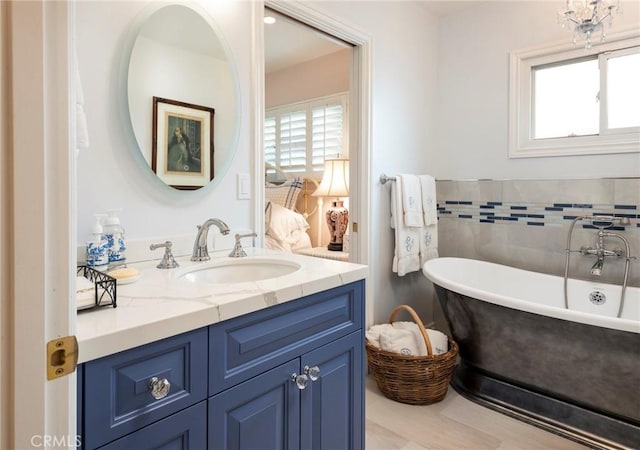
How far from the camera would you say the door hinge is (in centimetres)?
53

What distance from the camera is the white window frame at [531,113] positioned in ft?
8.13

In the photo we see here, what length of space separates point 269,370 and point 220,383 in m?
0.16

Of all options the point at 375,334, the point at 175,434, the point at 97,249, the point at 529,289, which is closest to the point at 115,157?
the point at 97,249

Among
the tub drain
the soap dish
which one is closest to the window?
the tub drain

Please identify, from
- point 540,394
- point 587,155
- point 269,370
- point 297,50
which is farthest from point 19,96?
point 297,50

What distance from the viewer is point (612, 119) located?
8.43ft

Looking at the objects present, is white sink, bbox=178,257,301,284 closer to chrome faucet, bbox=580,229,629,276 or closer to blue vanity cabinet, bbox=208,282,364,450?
blue vanity cabinet, bbox=208,282,364,450

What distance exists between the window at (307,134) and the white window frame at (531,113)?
147 cm

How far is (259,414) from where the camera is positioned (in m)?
1.06

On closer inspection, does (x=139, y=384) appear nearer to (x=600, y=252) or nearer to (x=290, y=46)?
(x=600, y=252)

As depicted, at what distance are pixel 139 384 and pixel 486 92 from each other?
9.97 ft

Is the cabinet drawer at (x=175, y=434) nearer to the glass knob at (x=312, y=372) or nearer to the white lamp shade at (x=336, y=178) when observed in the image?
the glass knob at (x=312, y=372)

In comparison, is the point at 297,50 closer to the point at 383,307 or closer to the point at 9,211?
the point at 383,307

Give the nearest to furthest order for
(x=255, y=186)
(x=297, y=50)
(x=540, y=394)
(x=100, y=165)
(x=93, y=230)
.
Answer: (x=93, y=230) < (x=100, y=165) < (x=255, y=186) < (x=540, y=394) < (x=297, y=50)
